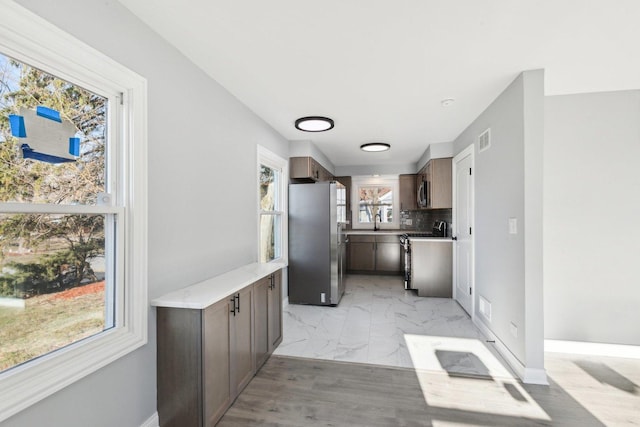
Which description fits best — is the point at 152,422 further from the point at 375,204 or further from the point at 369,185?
the point at 369,185

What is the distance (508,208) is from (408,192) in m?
3.79

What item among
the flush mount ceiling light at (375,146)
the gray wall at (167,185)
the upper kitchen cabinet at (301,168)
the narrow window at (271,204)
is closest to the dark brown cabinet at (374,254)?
the flush mount ceiling light at (375,146)

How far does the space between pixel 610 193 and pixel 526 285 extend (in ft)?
4.40

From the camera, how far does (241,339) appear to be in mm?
2115

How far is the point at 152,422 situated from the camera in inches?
67.8

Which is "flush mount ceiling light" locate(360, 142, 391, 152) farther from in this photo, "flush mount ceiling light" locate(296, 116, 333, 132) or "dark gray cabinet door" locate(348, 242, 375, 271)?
"dark gray cabinet door" locate(348, 242, 375, 271)

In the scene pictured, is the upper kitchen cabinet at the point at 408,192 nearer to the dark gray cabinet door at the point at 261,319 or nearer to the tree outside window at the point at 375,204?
the tree outside window at the point at 375,204

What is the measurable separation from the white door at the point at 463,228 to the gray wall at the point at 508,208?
0.30 m

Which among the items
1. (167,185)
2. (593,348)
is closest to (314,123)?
(167,185)

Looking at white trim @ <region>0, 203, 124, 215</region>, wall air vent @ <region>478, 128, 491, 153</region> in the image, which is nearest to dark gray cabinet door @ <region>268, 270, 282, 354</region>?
white trim @ <region>0, 203, 124, 215</region>

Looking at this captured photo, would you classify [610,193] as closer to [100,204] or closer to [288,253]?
[288,253]

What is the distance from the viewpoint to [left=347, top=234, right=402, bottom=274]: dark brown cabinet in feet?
20.4

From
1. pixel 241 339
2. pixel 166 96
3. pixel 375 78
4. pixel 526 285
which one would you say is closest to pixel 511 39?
pixel 375 78

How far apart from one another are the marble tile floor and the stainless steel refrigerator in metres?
0.23
